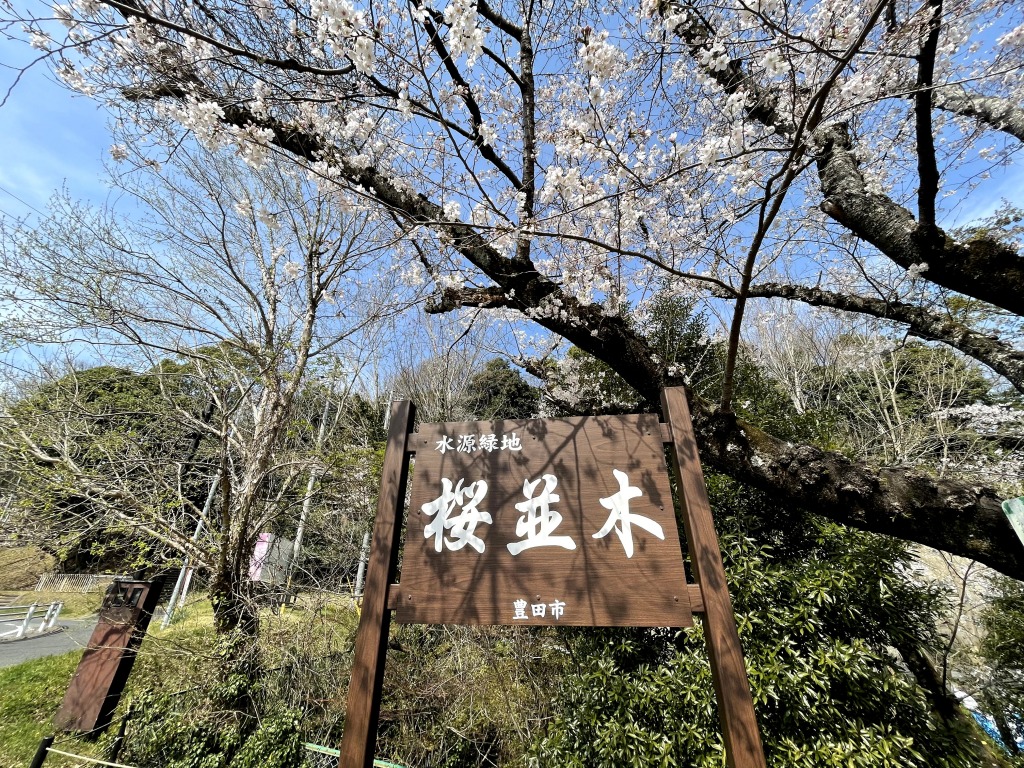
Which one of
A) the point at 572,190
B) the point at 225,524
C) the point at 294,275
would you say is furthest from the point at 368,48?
the point at 225,524

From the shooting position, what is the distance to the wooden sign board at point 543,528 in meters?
1.72

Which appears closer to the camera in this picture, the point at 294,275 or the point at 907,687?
the point at 907,687

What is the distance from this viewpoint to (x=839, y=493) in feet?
9.33

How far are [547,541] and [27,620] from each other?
14632 mm

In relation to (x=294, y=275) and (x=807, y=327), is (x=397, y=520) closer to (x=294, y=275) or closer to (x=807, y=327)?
(x=294, y=275)

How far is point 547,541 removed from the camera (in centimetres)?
185

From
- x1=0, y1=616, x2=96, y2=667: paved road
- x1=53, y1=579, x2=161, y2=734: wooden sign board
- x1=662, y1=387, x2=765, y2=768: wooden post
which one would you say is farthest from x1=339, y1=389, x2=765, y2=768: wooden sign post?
x1=0, y1=616, x2=96, y2=667: paved road

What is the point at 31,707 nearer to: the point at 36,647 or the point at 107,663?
the point at 107,663

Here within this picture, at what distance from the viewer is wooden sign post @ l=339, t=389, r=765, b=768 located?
1652mm

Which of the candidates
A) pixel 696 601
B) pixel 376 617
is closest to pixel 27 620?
pixel 376 617

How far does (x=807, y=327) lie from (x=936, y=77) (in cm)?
1080

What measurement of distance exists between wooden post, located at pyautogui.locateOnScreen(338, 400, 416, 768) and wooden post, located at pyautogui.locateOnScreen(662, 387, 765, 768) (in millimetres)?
1307

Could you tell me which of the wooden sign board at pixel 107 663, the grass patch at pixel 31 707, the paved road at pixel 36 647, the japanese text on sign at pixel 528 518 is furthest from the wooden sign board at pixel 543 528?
the paved road at pixel 36 647

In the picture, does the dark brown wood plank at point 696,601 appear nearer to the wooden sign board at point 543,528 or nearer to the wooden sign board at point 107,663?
the wooden sign board at point 543,528
